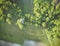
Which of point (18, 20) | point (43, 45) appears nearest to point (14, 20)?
point (18, 20)

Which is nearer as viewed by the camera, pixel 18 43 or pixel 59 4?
pixel 59 4

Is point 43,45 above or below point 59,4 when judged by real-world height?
below

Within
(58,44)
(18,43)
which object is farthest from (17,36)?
(58,44)

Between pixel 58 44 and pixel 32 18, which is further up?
pixel 32 18

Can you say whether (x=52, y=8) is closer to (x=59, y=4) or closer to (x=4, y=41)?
(x=59, y=4)

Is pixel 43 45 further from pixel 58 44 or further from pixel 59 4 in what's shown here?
pixel 59 4

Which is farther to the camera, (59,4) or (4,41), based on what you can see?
(4,41)
